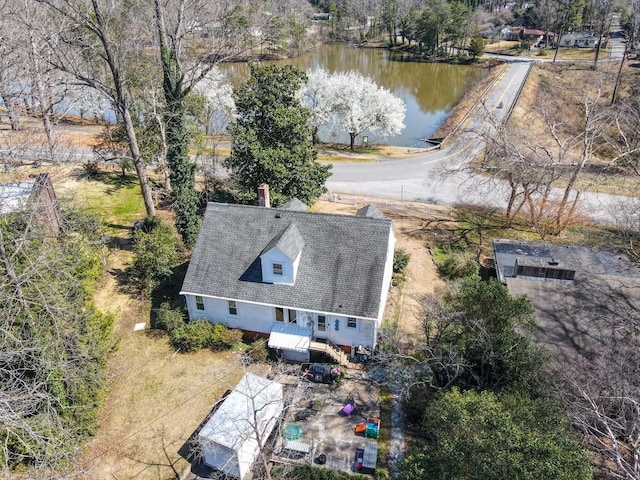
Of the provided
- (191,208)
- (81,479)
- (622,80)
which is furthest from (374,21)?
(81,479)

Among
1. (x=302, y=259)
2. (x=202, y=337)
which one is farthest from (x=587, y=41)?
(x=202, y=337)

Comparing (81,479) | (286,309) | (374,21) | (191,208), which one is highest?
(374,21)

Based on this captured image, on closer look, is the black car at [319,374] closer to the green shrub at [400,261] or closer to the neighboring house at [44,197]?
the green shrub at [400,261]

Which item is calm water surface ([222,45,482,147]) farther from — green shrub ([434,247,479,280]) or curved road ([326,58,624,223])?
green shrub ([434,247,479,280])

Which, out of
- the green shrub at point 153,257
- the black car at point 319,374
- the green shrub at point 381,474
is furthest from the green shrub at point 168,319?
the green shrub at point 381,474

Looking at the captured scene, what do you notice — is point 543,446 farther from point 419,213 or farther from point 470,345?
point 419,213
